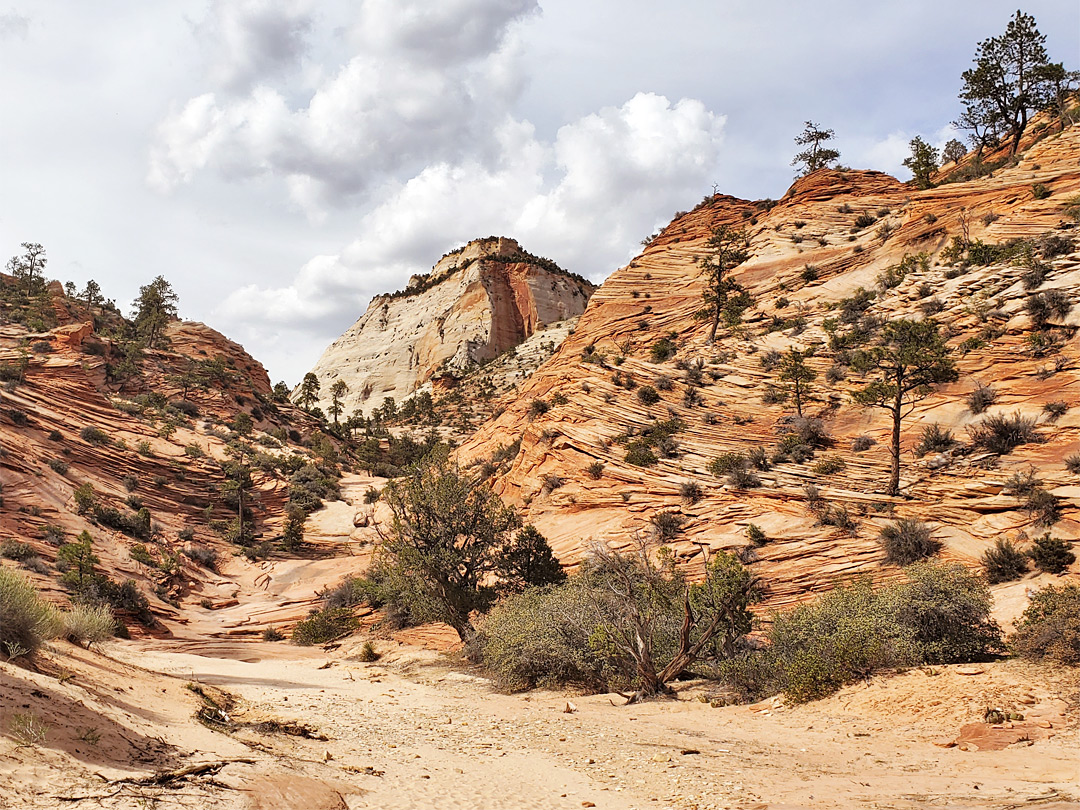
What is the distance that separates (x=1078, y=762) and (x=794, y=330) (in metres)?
30.0

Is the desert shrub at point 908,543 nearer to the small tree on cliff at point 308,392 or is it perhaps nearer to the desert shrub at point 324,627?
the desert shrub at point 324,627

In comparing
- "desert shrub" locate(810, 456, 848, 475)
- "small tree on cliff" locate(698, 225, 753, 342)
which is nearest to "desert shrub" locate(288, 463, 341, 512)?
"small tree on cliff" locate(698, 225, 753, 342)

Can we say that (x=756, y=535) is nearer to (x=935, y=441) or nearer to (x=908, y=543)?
(x=908, y=543)

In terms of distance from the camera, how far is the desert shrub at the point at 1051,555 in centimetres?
1578

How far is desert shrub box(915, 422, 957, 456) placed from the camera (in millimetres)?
22953

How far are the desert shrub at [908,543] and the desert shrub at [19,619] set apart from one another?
65.8ft

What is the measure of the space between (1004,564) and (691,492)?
9720 mm

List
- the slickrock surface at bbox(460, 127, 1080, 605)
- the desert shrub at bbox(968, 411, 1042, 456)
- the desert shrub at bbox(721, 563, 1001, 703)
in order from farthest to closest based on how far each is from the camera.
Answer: the desert shrub at bbox(968, 411, 1042, 456) → the slickrock surface at bbox(460, 127, 1080, 605) → the desert shrub at bbox(721, 563, 1001, 703)

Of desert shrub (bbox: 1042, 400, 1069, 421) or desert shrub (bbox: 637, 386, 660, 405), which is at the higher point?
desert shrub (bbox: 637, 386, 660, 405)

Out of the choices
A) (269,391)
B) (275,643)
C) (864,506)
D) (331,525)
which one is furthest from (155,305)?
(864,506)

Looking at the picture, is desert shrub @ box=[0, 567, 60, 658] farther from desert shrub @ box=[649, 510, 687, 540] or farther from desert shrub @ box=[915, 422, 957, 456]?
desert shrub @ box=[915, 422, 957, 456]

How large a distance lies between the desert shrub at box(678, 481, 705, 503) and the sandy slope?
10851 mm

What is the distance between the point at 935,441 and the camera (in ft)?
75.7

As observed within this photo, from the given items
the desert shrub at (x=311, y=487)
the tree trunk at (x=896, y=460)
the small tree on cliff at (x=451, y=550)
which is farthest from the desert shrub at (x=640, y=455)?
the desert shrub at (x=311, y=487)
